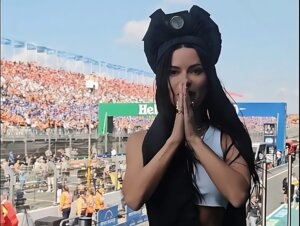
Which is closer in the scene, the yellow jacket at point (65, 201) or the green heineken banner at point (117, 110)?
the yellow jacket at point (65, 201)

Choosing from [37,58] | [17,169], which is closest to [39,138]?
[17,169]

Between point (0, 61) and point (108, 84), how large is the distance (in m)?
8.73

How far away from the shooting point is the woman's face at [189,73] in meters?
1.04

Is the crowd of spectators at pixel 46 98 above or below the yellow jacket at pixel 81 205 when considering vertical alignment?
above

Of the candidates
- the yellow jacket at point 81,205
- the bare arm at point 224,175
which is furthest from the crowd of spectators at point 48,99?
the bare arm at point 224,175

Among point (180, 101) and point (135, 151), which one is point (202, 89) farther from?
point (135, 151)

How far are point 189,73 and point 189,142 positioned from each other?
151 mm

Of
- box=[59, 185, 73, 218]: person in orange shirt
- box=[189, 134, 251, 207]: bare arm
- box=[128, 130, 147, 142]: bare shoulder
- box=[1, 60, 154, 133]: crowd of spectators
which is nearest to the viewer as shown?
box=[189, 134, 251, 207]: bare arm

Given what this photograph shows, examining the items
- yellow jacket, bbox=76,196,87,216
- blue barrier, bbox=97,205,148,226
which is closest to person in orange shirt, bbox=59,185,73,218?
yellow jacket, bbox=76,196,87,216

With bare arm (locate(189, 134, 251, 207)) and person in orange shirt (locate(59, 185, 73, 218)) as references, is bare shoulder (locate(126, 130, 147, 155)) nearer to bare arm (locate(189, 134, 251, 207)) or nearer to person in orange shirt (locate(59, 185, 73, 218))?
bare arm (locate(189, 134, 251, 207))

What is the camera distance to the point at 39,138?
1789 centimetres

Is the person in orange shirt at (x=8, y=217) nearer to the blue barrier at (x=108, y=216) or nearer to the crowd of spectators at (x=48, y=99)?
the blue barrier at (x=108, y=216)

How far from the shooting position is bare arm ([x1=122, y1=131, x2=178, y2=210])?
0.97 metres

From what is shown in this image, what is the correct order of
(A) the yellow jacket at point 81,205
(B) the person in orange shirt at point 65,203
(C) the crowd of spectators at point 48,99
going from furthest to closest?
(C) the crowd of spectators at point 48,99 < (B) the person in orange shirt at point 65,203 < (A) the yellow jacket at point 81,205
